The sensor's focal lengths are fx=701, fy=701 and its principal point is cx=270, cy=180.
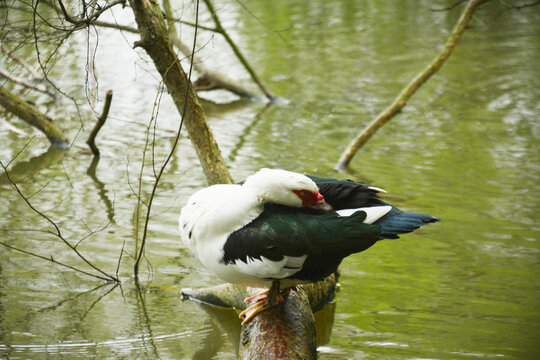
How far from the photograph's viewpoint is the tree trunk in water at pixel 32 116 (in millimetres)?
8742

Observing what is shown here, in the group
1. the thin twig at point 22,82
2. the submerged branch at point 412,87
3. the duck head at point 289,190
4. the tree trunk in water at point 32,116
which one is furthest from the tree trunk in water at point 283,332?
the tree trunk in water at point 32,116

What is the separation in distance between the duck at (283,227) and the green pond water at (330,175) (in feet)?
3.84

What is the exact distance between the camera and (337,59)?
13.7 metres

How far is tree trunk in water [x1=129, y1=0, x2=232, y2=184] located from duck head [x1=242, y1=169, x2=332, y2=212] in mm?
1336

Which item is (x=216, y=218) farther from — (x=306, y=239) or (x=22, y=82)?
(x=22, y=82)

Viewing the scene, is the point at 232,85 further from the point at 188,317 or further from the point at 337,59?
the point at 188,317

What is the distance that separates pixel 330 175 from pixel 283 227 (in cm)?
449

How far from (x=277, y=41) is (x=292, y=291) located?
1150 cm

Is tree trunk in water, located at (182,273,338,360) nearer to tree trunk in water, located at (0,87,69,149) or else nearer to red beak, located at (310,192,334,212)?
red beak, located at (310,192,334,212)

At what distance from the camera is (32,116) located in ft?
29.7

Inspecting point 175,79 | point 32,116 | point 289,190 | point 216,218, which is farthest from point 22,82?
point 289,190

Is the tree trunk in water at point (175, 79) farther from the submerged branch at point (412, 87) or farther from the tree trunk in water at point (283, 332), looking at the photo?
the submerged branch at point (412, 87)

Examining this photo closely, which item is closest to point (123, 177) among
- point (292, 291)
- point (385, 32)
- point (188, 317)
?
point (188, 317)

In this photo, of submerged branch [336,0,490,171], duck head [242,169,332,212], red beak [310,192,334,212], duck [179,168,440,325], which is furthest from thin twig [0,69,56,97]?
submerged branch [336,0,490,171]
